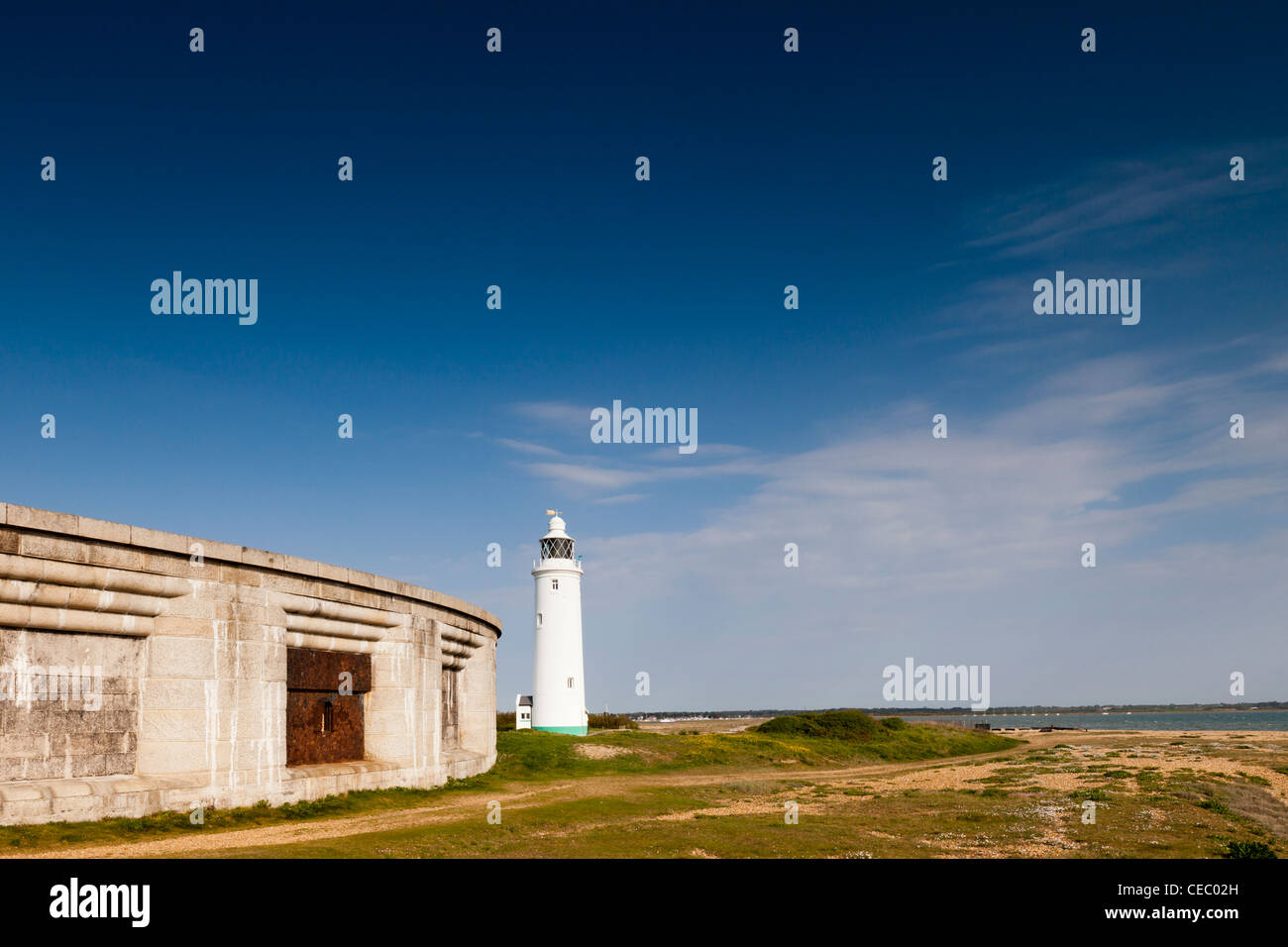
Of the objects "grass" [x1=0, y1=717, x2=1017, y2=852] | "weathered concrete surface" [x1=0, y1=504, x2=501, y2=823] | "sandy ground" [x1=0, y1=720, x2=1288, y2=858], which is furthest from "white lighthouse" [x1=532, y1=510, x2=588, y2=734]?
"weathered concrete surface" [x1=0, y1=504, x2=501, y2=823]

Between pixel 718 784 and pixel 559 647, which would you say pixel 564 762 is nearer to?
pixel 718 784

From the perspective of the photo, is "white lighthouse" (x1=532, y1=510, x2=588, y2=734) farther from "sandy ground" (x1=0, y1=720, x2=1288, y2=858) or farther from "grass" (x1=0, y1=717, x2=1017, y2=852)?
"sandy ground" (x1=0, y1=720, x2=1288, y2=858)

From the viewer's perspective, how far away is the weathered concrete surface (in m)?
17.6

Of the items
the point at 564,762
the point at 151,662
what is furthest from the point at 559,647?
the point at 151,662

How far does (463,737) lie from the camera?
35656 millimetres

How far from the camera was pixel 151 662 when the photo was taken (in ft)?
65.4

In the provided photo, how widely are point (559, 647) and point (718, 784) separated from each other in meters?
23.7

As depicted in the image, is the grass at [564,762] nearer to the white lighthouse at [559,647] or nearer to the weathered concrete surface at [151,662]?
the weathered concrete surface at [151,662]
